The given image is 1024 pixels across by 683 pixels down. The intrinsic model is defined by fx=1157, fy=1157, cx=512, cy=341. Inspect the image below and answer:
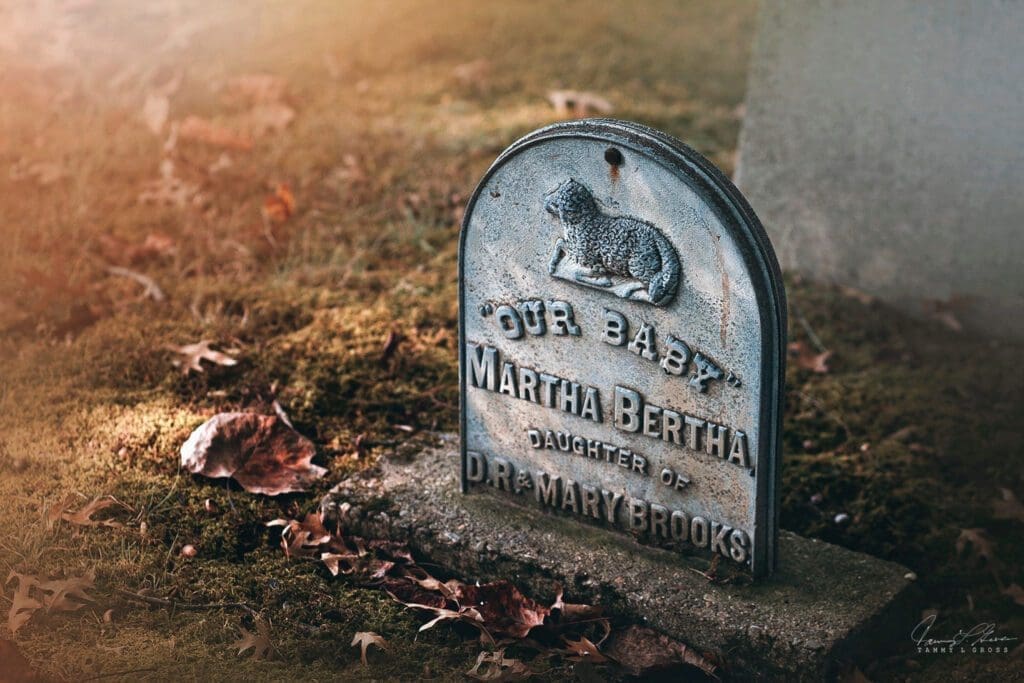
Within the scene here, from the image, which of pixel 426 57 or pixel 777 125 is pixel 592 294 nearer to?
pixel 777 125

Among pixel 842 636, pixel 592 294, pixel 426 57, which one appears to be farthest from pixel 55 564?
pixel 426 57

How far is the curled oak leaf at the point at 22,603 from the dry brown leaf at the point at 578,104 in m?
4.01

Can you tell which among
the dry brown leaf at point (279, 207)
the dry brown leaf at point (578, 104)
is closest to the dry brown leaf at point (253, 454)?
the dry brown leaf at point (279, 207)

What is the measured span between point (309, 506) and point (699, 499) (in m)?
1.20

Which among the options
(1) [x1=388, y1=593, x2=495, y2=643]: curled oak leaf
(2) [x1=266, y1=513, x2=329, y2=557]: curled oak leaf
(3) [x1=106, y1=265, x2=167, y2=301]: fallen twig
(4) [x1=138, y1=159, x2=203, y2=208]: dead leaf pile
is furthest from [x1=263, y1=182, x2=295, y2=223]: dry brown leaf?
(1) [x1=388, y1=593, x2=495, y2=643]: curled oak leaf

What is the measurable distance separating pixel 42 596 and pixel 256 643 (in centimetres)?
61

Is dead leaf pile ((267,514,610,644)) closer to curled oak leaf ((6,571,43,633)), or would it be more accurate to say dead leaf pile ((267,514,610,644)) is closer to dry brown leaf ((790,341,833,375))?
curled oak leaf ((6,571,43,633))

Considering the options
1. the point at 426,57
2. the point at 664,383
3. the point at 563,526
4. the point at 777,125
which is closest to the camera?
the point at 664,383

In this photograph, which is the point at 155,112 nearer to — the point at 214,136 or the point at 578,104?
the point at 214,136

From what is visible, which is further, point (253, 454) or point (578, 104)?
point (578, 104)

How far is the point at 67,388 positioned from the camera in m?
4.00

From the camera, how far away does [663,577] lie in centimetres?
304

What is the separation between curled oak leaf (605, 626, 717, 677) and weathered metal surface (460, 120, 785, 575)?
28 centimetres

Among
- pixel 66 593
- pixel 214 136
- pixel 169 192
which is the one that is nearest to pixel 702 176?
pixel 66 593
